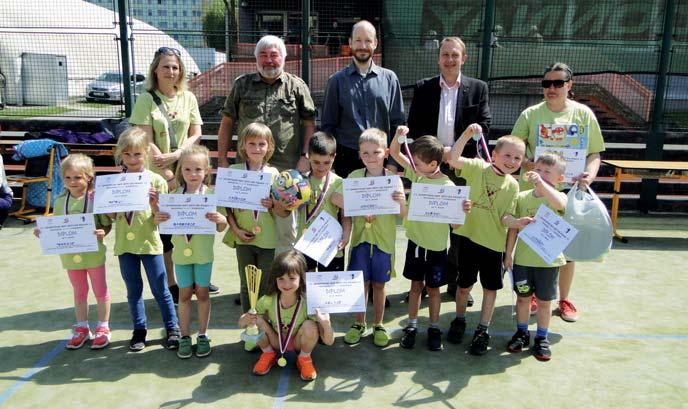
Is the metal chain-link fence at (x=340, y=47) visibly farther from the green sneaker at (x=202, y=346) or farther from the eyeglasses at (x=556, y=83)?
the green sneaker at (x=202, y=346)

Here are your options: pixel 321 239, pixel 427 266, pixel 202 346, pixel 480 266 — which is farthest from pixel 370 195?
pixel 202 346

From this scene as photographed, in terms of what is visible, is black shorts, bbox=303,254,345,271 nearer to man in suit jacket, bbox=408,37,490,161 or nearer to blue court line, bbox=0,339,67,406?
man in suit jacket, bbox=408,37,490,161

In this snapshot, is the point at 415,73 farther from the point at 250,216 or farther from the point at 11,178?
the point at 250,216

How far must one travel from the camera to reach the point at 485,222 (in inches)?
136

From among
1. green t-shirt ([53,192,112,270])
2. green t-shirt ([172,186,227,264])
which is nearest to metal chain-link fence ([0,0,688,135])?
green t-shirt ([53,192,112,270])

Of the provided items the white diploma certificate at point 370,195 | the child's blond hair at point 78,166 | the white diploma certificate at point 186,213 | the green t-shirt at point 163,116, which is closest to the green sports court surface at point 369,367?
the white diploma certificate at point 186,213

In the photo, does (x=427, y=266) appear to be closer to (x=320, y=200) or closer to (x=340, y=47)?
(x=320, y=200)

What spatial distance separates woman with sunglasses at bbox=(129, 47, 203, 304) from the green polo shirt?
0.35m

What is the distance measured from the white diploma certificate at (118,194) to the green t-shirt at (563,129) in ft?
9.00

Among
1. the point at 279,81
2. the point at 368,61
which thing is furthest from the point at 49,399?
the point at 368,61

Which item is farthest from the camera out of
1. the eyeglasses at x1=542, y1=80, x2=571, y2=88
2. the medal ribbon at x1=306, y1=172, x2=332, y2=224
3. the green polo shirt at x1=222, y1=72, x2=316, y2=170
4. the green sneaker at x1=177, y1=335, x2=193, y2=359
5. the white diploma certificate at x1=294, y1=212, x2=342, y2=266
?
the green polo shirt at x1=222, y1=72, x2=316, y2=170

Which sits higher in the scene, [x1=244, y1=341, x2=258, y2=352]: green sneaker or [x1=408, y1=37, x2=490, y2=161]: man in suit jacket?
[x1=408, y1=37, x2=490, y2=161]: man in suit jacket

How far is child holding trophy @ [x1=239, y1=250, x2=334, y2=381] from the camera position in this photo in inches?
122

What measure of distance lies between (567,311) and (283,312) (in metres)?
2.33
